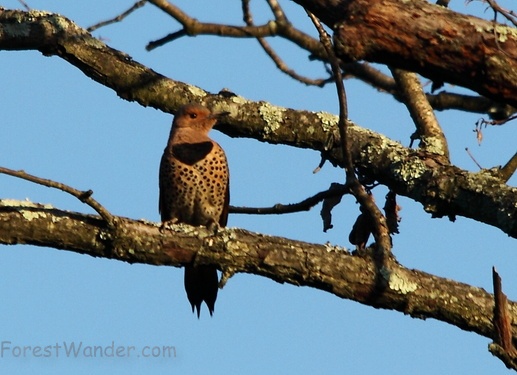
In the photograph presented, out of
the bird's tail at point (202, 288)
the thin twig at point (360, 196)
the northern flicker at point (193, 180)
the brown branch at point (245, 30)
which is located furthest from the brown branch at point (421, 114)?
the bird's tail at point (202, 288)

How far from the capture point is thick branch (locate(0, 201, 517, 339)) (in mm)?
3775

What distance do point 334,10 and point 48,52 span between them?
2648 millimetres

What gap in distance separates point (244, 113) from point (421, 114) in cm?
89

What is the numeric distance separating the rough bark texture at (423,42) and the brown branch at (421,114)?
1.93 metres

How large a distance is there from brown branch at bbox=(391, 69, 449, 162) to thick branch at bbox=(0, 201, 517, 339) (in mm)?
958

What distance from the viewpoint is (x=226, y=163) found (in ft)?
21.0

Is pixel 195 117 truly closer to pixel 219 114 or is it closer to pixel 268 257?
pixel 219 114

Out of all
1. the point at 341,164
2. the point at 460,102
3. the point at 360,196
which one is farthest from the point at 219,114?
the point at 460,102

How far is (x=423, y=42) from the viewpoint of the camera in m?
2.67

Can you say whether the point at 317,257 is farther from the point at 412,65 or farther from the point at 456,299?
the point at 412,65

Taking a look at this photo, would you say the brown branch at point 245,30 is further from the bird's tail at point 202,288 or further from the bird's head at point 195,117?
the bird's tail at point 202,288

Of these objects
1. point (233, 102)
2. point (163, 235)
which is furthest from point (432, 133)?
point (163, 235)

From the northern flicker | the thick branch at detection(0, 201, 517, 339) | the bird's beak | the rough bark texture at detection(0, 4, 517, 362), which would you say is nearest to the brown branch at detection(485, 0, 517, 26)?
the rough bark texture at detection(0, 4, 517, 362)

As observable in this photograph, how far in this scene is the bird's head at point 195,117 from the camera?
5.07 metres
